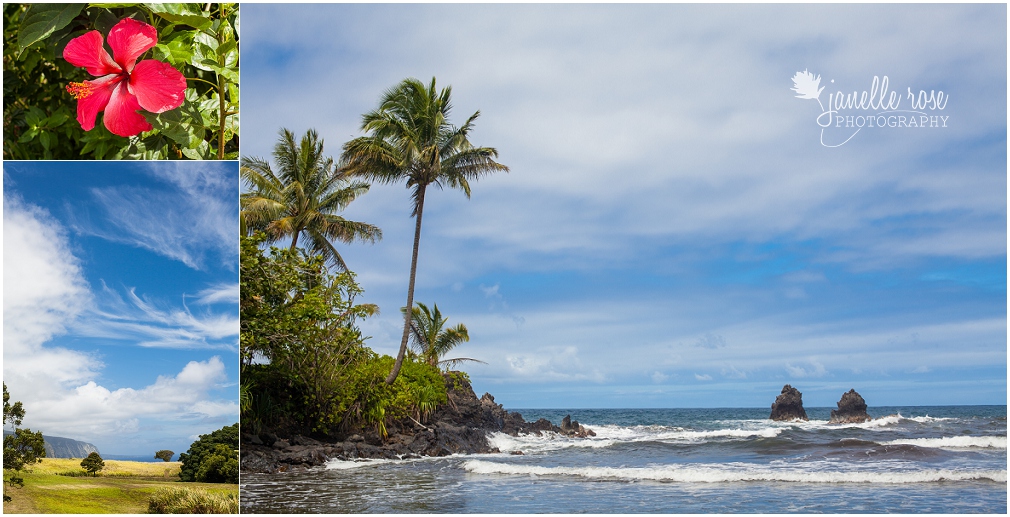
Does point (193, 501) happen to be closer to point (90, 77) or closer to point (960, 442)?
point (90, 77)

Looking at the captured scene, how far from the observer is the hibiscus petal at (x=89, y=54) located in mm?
2045

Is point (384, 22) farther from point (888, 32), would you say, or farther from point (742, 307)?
point (742, 307)

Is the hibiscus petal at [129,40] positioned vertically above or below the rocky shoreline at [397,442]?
above

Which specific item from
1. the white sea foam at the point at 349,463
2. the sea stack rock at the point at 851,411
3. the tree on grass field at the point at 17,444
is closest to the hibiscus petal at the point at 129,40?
the tree on grass field at the point at 17,444

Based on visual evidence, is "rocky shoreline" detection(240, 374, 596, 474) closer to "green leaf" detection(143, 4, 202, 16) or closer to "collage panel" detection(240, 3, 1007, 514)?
"collage panel" detection(240, 3, 1007, 514)

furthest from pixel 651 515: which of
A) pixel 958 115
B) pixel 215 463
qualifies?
pixel 958 115

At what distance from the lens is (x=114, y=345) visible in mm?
2984

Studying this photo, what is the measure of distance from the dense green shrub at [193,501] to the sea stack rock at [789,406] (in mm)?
26135

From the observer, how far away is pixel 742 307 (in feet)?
73.4

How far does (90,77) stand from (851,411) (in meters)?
25.2

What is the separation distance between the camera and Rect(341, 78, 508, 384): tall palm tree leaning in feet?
33.7

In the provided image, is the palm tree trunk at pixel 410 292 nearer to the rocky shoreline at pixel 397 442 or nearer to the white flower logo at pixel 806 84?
the rocky shoreline at pixel 397 442

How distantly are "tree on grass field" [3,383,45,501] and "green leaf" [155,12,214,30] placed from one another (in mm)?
1964

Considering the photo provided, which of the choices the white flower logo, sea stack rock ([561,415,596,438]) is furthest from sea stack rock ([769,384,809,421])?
the white flower logo
